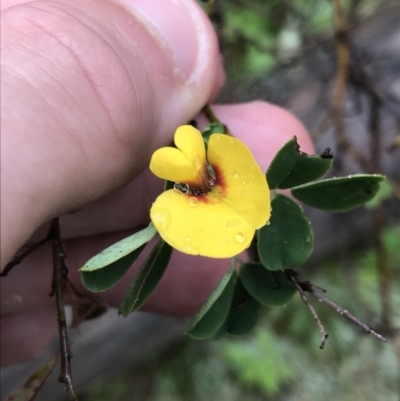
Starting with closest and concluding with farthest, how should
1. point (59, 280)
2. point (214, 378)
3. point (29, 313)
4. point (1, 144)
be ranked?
1. point (1, 144)
2. point (59, 280)
3. point (29, 313)
4. point (214, 378)

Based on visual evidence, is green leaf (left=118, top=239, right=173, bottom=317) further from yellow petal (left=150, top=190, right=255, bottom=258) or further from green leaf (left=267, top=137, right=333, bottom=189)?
green leaf (left=267, top=137, right=333, bottom=189)

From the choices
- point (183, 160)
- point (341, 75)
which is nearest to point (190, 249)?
point (183, 160)

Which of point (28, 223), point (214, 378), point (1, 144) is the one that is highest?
point (1, 144)

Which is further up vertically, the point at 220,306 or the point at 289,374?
the point at 220,306

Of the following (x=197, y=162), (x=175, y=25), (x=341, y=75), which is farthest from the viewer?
(x=341, y=75)

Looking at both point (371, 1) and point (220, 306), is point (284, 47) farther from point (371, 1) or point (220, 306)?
point (220, 306)

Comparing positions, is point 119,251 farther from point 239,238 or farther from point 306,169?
point 306,169

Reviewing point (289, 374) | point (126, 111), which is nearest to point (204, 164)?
point (126, 111)
